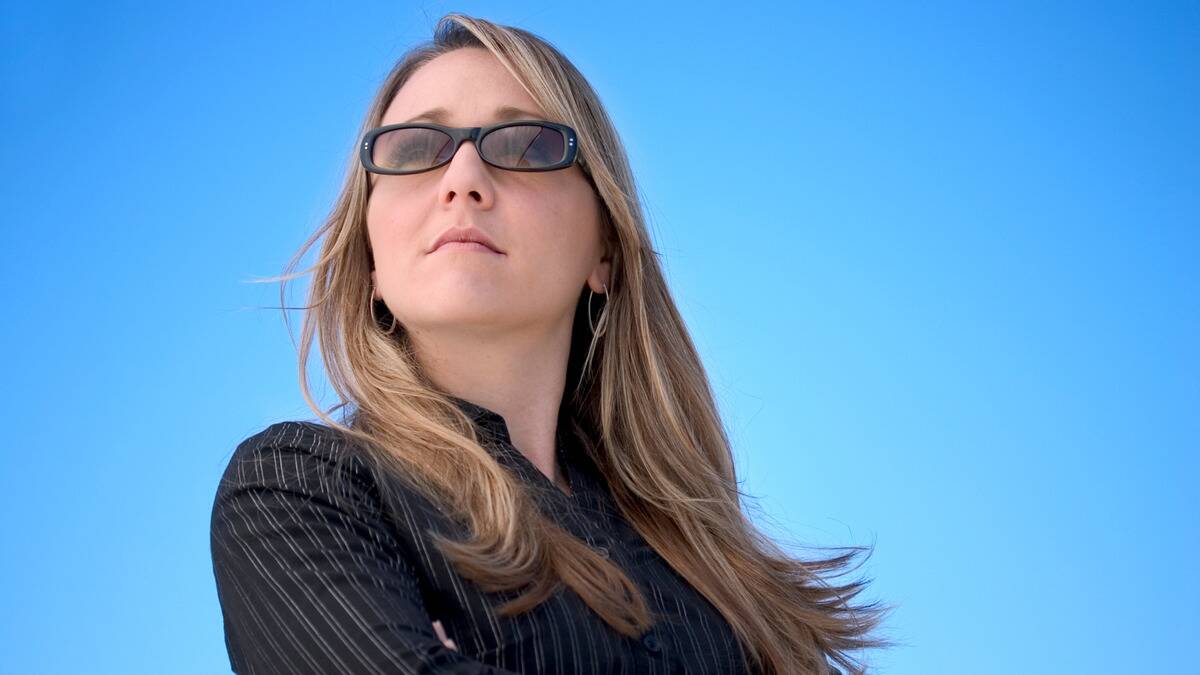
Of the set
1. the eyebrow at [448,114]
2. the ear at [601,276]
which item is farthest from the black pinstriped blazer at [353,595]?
the ear at [601,276]

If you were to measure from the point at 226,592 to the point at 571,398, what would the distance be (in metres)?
1.51

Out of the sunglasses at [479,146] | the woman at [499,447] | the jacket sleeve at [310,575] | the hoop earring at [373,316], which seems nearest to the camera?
the jacket sleeve at [310,575]

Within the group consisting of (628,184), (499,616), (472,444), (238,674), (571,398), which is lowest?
(238,674)

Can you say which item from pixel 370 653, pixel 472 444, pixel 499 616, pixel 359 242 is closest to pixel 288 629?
pixel 370 653

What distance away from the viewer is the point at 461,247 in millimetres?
3352

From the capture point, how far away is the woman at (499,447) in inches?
107

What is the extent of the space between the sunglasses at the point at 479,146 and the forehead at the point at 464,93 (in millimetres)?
73

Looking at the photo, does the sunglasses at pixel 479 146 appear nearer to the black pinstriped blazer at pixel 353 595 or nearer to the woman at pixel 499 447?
the woman at pixel 499 447

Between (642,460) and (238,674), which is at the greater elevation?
(642,460)

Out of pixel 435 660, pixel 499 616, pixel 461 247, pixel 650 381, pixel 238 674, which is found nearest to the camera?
pixel 435 660

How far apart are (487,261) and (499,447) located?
473 millimetres

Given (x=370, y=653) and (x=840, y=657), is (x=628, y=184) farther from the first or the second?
(x=370, y=653)

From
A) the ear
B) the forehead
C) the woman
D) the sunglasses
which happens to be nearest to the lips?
the woman

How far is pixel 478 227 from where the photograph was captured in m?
3.37
